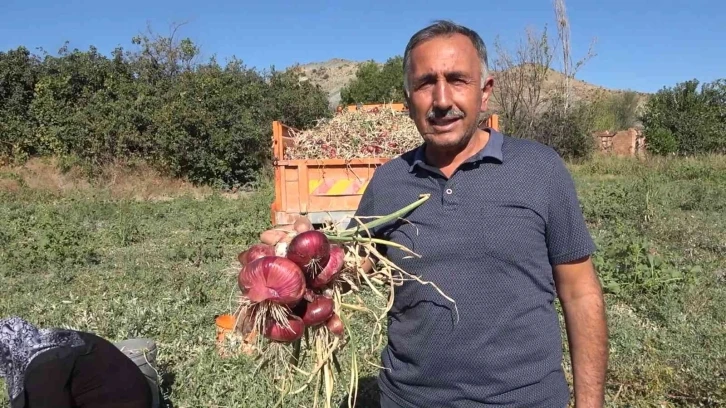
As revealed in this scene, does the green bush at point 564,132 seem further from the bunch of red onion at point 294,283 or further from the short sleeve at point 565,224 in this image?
the bunch of red onion at point 294,283

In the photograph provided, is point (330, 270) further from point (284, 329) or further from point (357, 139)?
point (357, 139)

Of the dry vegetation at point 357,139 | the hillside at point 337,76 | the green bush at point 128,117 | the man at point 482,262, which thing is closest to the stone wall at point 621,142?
the green bush at point 128,117

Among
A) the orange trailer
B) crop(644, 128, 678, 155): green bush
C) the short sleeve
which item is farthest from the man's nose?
crop(644, 128, 678, 155): green bush

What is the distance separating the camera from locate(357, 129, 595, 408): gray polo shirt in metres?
1.68

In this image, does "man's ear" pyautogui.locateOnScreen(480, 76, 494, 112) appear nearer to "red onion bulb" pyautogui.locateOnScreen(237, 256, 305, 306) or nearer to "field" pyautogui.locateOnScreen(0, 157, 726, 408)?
"red onion bulb" pyautogui.locateOnScreen(237, 256, 305, 306)

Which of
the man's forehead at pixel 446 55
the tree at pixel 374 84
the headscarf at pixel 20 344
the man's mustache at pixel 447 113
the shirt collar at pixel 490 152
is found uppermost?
the tree at pixel 374 84

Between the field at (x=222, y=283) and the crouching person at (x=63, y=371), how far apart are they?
623mm

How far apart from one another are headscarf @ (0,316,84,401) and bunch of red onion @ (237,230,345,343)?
183 cm

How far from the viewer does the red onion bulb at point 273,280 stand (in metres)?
1.58

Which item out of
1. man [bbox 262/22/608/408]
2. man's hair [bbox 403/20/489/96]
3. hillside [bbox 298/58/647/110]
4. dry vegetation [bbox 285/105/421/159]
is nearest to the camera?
man [bbox 262/22/608/408]

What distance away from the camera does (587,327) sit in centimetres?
175

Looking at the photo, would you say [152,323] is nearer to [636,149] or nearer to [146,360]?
[146,360]

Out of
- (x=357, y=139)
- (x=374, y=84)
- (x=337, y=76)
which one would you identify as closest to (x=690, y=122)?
(x=374, y=84)

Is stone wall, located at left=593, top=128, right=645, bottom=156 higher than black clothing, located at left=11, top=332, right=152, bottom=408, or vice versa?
stone wall, located at left=593, top=128, right=645, bottom=156
